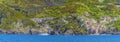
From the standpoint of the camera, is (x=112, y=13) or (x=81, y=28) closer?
(x=81, y=28)

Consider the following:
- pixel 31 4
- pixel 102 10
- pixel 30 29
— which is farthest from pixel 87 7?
pixel 30 29

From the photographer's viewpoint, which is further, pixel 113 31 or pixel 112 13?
pixel 112 13

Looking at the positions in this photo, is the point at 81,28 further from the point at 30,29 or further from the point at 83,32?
the point at 30,29

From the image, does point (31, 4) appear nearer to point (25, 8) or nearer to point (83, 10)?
point (25, 8)

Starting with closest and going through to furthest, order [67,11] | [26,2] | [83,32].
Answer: [83,32], [67,11], [26,2]

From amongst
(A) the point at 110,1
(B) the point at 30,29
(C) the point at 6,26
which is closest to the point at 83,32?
(B) the point at 30,29

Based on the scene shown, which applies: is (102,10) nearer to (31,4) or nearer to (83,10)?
(83,10)

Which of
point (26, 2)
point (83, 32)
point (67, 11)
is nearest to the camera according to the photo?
point (83, 32)
